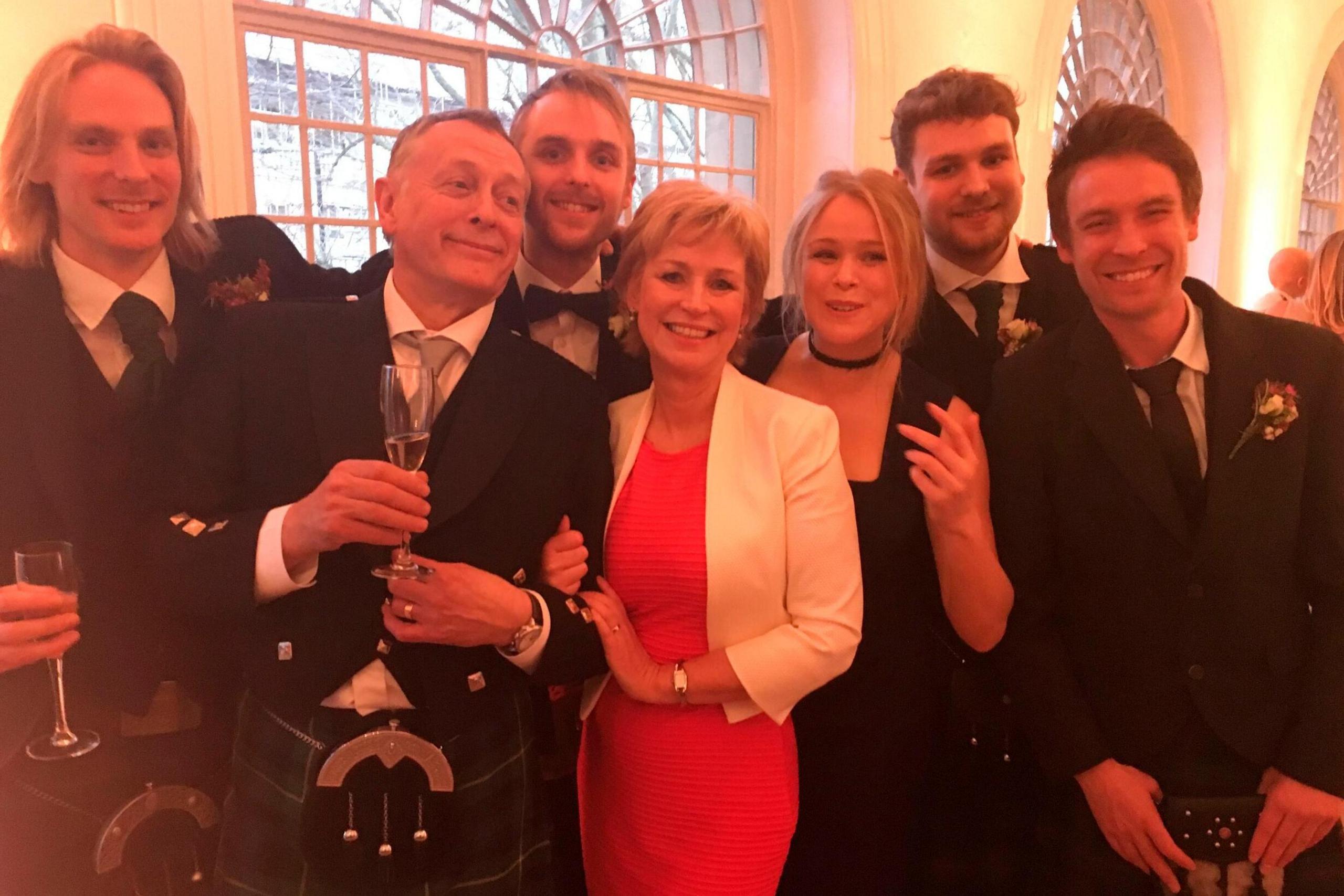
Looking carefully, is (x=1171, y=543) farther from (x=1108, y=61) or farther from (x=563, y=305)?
(x=1108, y=61)

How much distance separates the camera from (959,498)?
5.82ft

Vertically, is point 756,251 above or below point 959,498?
above

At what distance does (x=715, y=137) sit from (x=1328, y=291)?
326cm

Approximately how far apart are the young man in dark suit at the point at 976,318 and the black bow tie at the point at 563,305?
762mm

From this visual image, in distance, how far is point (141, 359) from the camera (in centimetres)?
168

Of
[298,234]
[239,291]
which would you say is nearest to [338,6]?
[298,234]

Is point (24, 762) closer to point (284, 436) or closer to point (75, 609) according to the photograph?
point (75, 609)

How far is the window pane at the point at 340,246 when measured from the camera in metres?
3.96

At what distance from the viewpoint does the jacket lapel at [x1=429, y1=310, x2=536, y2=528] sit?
1.51m

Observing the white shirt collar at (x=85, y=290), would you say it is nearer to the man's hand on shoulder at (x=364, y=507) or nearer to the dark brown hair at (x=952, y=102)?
the man's hand on shoulder at (x=364, y=507)

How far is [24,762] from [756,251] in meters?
1.65

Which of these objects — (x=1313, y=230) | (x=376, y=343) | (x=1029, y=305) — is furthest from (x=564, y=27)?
(x=1313, y=230)

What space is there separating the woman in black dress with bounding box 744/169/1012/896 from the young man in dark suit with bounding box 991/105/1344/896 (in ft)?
0.42

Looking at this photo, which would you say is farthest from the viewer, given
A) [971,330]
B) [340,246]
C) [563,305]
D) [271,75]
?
[340,246]
